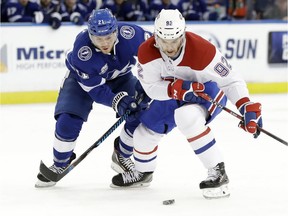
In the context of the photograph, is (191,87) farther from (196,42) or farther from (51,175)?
(51,175)

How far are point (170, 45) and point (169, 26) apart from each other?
0.27 feet

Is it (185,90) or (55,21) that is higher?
(185,90)

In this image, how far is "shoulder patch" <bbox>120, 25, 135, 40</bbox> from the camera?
3.69 meters

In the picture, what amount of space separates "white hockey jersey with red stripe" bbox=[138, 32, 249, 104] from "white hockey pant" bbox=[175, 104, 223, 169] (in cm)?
13

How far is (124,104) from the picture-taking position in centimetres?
350

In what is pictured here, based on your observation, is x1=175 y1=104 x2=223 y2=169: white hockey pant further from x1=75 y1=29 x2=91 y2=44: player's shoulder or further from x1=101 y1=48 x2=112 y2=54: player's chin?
x1=75 y1=29 x2=91 y2=44: player's shoulder

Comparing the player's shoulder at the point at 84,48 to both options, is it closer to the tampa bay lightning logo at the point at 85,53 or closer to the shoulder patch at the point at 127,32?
the tampa bay lightning logo at the point at 85,53

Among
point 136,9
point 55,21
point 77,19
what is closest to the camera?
point 55,21

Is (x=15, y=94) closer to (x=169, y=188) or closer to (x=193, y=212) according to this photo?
(x=169, y=188)

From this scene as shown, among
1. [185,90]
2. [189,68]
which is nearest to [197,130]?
[185,90]

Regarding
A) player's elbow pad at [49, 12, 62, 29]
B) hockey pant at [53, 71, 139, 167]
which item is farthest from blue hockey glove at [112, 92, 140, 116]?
player's elbow pad at [49, 12, 62, 29]

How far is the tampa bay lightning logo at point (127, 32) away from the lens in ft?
12.1

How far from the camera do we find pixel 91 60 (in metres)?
3.58

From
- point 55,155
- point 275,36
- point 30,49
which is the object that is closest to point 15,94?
point 30,49
